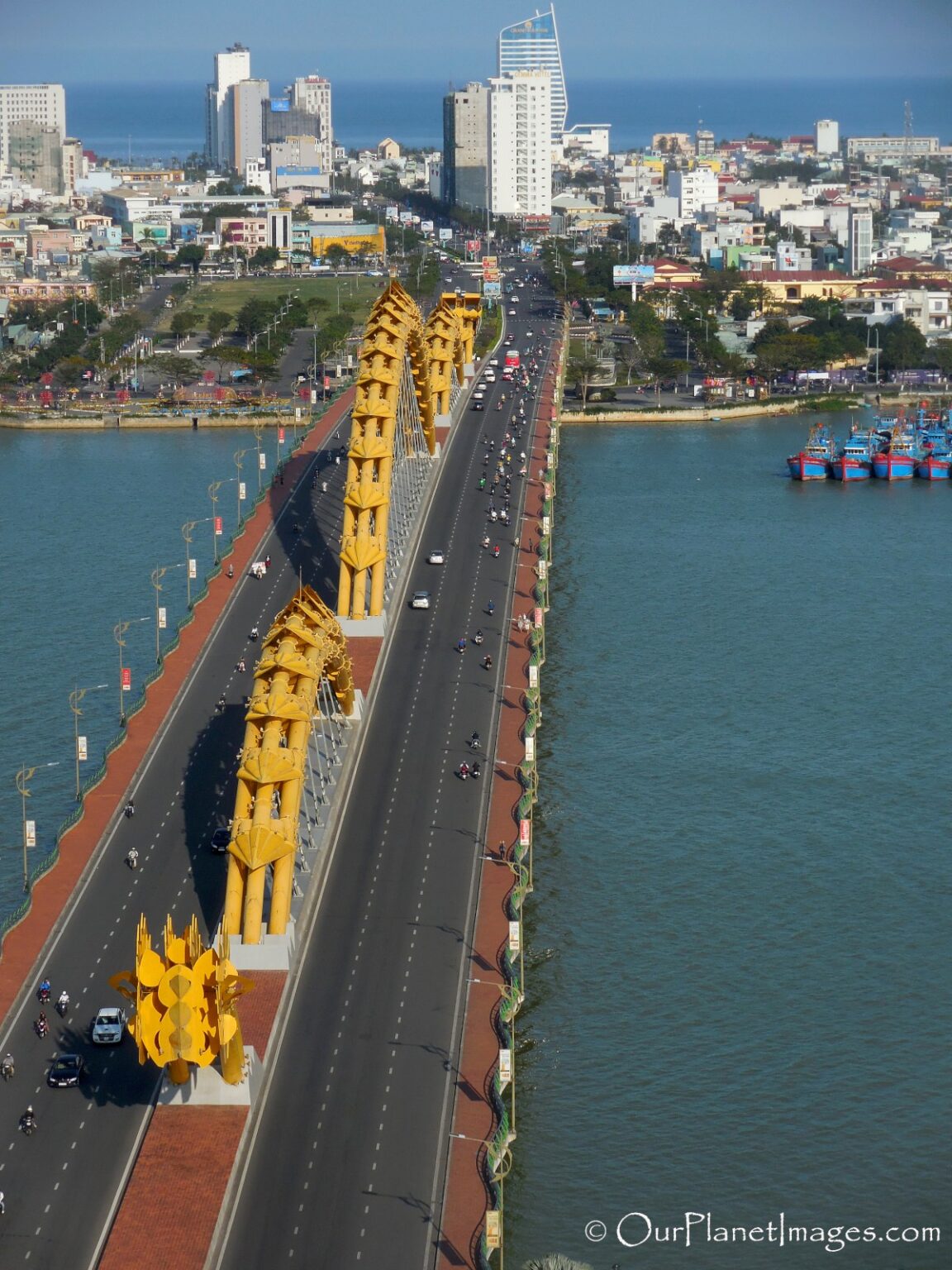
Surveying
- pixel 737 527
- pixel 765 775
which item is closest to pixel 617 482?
pixel 737 527

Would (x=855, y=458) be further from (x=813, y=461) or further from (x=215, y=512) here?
(x=215, y=512)

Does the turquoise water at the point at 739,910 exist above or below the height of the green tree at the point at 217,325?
below

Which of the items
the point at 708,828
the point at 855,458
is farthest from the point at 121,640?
the point at 855,458

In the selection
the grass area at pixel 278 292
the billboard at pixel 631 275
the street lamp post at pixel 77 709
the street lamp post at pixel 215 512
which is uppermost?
the billboard at pixel 631 275

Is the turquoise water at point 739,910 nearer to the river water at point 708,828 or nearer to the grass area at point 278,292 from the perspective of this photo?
the river water at point 708,828

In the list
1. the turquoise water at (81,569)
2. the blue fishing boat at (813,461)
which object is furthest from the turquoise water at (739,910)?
the blue fishing boat at (813,461)

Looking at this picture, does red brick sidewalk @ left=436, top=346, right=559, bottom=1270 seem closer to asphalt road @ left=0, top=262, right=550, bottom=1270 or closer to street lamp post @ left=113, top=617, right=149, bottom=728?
asphalt road @ left=0, top=262, right=550, bottom=1270

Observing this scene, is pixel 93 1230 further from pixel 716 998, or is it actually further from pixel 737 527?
pixel 737 527
